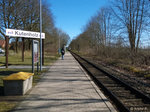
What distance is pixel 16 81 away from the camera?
554 cm

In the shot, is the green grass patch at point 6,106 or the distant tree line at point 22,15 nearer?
the green grass patch at point 6,106

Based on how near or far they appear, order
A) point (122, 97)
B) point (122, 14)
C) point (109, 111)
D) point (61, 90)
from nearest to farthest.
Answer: point (109, 111) < point (122, 97) < point (61, 90) < point (122, 14)

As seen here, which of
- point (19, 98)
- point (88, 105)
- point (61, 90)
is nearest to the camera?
point (88, 105)

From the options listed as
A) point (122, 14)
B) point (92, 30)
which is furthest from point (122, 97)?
point (92, 30)

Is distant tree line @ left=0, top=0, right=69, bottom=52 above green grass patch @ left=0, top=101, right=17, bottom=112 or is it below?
above

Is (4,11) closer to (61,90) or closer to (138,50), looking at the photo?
(138,50)

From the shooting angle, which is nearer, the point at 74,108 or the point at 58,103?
the point at 74,108

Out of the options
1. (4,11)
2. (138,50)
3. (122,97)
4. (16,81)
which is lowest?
(122,97)

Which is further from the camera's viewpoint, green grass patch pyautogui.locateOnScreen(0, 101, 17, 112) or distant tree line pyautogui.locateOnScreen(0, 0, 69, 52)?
distant tree line pyautogui.locateOnScreen(0, 0, 69, 52)

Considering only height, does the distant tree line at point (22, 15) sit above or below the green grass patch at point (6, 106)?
above

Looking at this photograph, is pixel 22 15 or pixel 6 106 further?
pixel 22 15

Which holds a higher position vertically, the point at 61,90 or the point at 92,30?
the point at 92,30

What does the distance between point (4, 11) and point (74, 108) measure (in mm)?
27639

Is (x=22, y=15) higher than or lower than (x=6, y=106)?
higher
